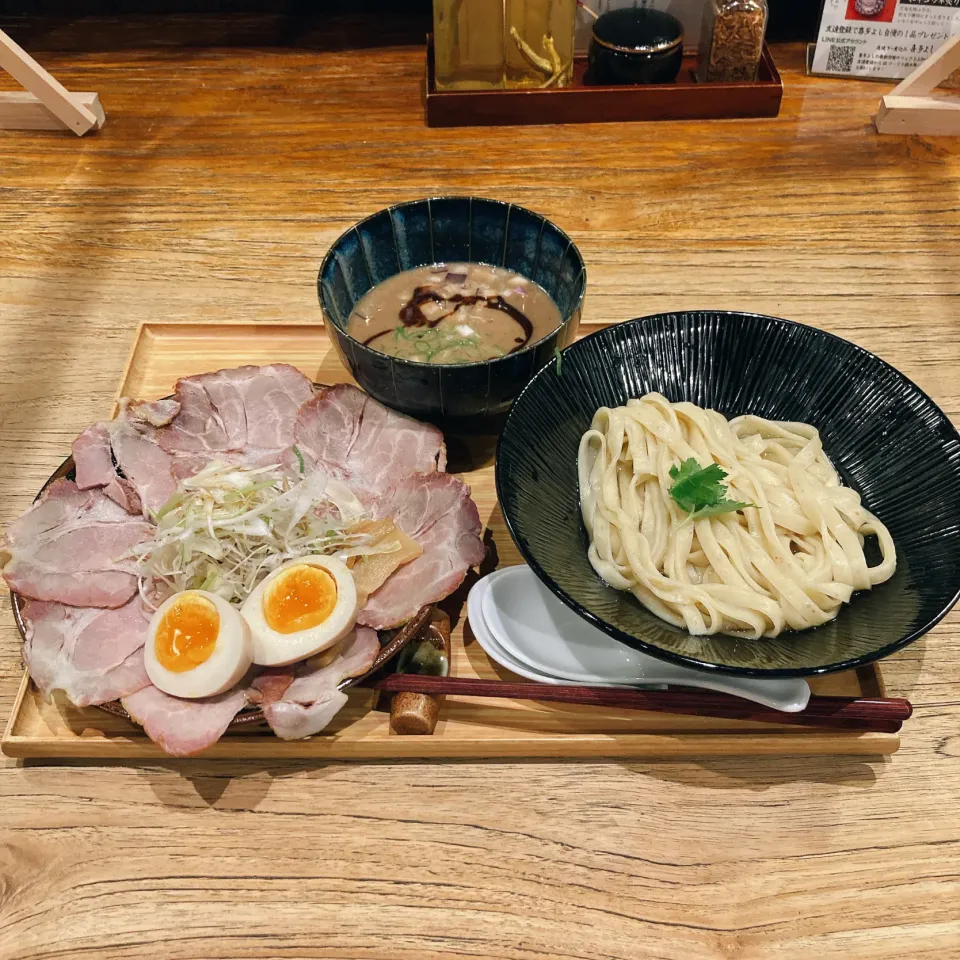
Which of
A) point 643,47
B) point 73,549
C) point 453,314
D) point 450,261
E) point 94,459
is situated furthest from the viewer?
point 643,47

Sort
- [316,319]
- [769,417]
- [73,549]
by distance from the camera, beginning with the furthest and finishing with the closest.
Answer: [316,319]
[769,417]
[73,549]

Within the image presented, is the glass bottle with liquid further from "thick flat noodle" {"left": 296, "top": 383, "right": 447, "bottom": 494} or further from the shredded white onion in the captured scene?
the shredded white onion

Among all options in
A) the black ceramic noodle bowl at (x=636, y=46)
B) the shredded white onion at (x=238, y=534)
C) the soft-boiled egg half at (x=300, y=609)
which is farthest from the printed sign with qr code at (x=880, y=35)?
the soft-boiled egg half at (x=300, y=609)

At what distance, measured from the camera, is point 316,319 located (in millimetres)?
2355

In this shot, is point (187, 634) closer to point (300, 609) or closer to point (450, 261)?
point (300, 609)

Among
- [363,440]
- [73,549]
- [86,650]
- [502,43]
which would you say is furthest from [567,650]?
[502,43]

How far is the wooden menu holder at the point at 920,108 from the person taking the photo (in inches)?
110

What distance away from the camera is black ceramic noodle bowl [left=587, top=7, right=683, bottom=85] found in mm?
2707

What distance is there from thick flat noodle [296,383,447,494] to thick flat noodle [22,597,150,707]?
487 millimetres

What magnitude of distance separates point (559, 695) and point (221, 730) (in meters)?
0.59

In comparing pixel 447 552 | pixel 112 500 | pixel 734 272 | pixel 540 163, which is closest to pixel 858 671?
pixel 447 552

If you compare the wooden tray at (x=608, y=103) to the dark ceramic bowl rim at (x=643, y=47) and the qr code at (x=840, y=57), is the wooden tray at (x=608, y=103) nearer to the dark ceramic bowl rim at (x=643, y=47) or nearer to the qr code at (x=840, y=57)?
the dark ceramic bowl rim at (x=643, y=47)

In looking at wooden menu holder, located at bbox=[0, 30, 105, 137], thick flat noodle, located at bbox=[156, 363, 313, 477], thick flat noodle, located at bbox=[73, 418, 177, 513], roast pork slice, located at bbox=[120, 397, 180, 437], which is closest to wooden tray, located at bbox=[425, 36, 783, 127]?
wooden menu holder, located at bbox=[0, 30, 105, 137]

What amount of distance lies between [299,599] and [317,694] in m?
0.18
